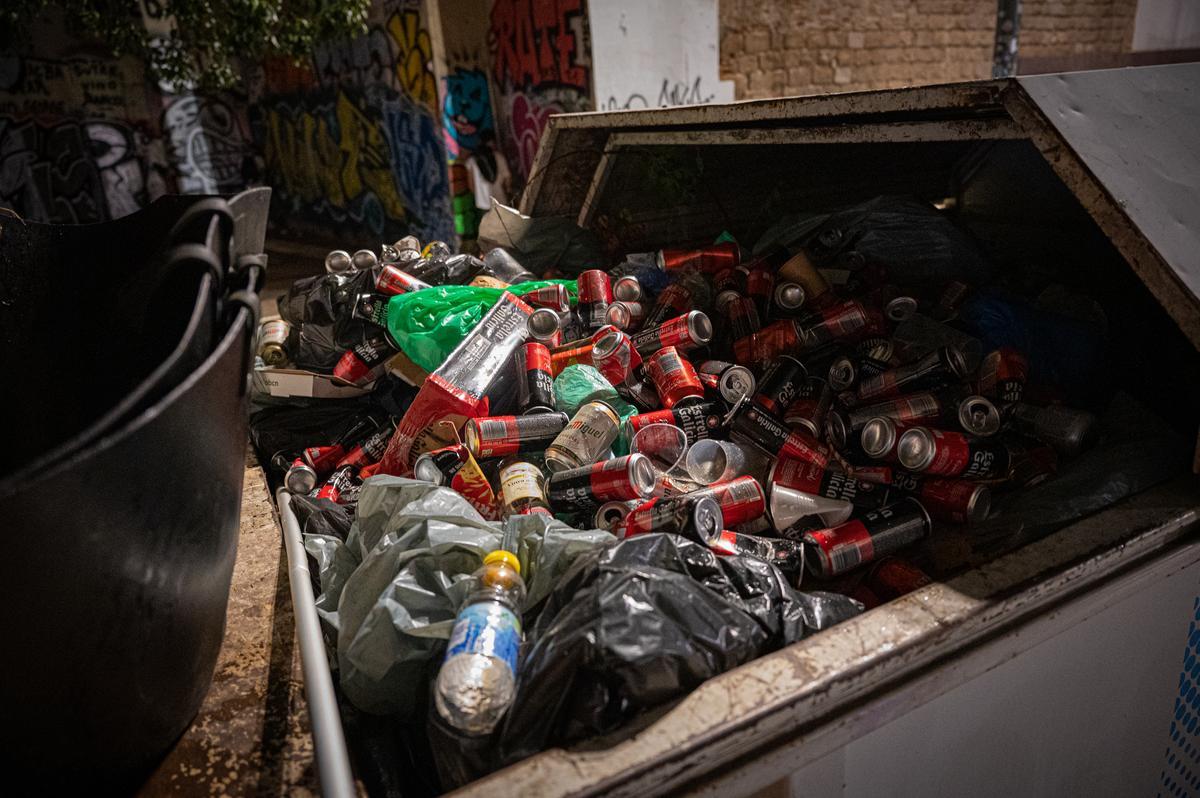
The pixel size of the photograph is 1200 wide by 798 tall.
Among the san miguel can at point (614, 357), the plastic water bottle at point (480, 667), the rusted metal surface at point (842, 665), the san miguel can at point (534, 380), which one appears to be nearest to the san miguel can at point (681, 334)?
the san miguel can at point (614, 357)

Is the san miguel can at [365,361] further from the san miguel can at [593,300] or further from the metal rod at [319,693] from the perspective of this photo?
the metal rod at [319,693]

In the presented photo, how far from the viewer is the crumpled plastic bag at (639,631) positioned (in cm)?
108

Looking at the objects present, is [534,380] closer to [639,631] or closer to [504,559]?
[504,559]

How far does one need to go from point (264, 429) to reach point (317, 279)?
803 millimetres

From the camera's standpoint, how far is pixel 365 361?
2666 mm

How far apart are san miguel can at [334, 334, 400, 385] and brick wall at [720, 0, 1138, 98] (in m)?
4.65

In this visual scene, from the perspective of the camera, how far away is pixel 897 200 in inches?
114

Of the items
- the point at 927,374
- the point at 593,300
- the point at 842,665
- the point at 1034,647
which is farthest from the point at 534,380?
the point at 1034,647

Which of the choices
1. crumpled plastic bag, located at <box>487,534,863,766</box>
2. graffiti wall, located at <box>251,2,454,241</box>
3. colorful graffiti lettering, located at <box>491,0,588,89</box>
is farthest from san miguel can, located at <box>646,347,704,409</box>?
graffiti wall, located at <box>251,2,454,241</box>

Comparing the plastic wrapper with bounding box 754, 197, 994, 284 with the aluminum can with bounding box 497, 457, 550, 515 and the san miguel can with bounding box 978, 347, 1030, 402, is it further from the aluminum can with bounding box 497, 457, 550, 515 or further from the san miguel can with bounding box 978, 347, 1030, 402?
the aluminum can with bounding box 497, 457, 550, 515

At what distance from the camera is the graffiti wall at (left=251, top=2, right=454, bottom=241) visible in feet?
24.3

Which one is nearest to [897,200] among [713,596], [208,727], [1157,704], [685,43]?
[1157,704]

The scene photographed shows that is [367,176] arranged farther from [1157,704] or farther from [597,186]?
[1157,704]

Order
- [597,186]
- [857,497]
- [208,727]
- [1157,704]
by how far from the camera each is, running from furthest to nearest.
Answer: [597,186]
[857,497]
[1157,704]
[208,727]
